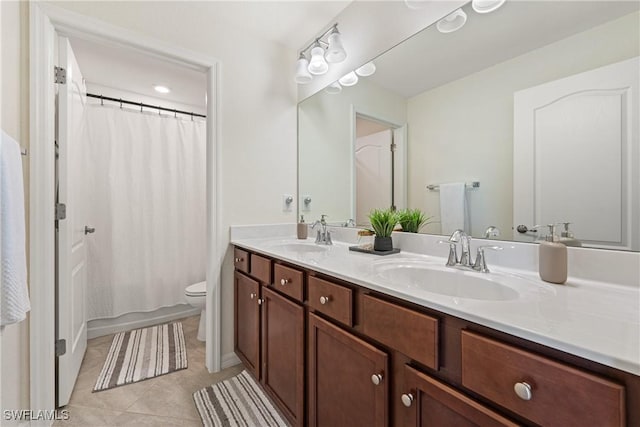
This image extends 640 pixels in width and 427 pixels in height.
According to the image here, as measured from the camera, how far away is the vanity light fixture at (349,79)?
1746 mm

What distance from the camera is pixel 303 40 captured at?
6.71 ft

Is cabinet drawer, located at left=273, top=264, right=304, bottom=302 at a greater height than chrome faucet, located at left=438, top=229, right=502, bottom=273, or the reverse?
chrome faucet, located at left=438, top=229, right=502, bottom=273

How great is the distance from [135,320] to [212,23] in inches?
96.8

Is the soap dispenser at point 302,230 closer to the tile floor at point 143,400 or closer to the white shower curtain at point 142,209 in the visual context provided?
the tile floor at point 143,400

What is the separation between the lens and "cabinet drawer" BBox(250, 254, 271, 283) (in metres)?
1.41

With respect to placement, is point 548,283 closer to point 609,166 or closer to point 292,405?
point 609,166

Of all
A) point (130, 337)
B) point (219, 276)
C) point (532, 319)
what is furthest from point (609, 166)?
point (130, 337)

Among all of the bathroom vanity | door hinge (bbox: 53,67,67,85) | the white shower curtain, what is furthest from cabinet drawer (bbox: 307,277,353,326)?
the white shower curtain

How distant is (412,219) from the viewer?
1.43 meters

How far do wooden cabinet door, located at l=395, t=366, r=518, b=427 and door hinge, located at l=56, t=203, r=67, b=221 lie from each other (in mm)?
→ 1743

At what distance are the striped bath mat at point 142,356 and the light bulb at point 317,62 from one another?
7.05ft

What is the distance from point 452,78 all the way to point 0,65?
191 cm

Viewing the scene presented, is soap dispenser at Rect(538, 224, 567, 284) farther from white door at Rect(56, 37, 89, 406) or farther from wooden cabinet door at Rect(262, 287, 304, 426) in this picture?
white door at Rect(56, 37, 89, 406)

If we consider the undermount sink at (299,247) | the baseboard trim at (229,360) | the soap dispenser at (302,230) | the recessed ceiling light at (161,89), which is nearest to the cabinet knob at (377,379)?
the undermount sink at (299,247)
